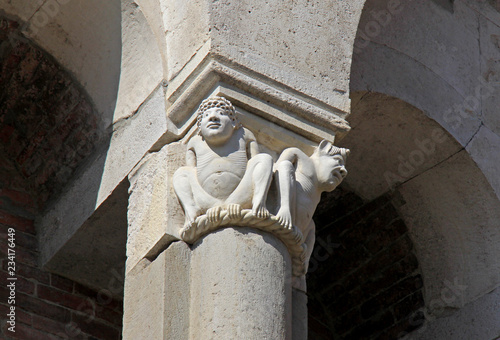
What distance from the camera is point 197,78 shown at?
3.92m

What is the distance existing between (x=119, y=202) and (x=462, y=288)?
168 cm

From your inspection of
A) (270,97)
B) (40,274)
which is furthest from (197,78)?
(40,274)

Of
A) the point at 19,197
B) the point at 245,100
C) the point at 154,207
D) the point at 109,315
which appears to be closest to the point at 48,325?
the point at 109,315

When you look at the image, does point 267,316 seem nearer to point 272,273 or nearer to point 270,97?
point 272,273

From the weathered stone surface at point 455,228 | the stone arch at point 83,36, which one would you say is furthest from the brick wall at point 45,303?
the weathered stone surface at point 455,228

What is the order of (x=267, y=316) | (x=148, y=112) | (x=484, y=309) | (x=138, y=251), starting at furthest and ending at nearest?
(x=484, y=309)
(x=148, y=112)
(x=138, y=251)
(x=267, y=316)

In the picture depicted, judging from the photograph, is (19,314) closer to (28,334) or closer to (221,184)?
(28,334)

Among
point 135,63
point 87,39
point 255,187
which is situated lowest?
point 255,187

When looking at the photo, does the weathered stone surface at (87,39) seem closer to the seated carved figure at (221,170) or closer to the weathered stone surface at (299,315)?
the seated carved figure at (221,170)

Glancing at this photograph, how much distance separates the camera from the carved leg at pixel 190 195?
3693 millimetres

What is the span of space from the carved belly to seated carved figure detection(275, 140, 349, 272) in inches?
6.7

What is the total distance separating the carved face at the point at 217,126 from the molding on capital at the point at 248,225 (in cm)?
30

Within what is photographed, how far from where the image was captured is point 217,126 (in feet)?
12.4

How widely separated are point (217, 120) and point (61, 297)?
1541mm
